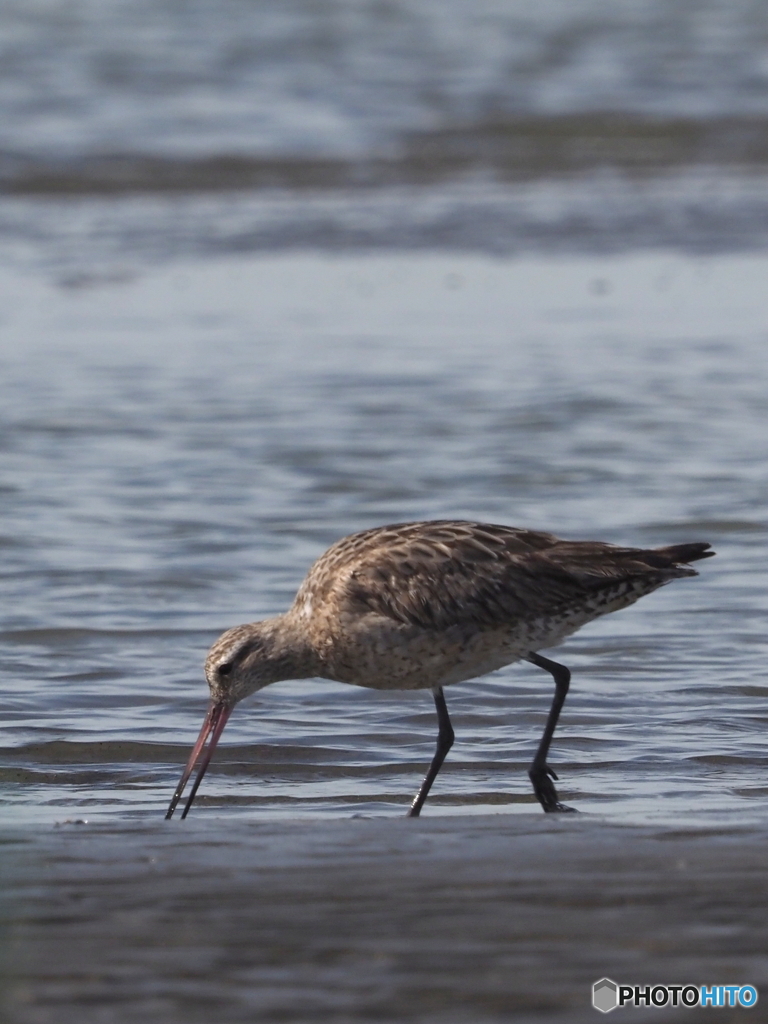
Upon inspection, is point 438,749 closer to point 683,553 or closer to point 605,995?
point 683,553

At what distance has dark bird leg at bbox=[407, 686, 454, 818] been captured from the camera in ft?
15.8

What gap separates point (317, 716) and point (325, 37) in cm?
1722

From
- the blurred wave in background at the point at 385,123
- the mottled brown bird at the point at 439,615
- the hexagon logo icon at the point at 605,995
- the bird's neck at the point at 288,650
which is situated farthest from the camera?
the blurred wave in background at the point at 385,123

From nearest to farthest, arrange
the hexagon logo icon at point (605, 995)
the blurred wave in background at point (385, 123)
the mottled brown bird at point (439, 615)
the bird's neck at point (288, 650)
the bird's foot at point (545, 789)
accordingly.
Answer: the hexagon logo icon at point (605, 995) < the bird's foot at point (545, 789) < the mottled brown bird at point (439, 615) < the bird's neck at point (288, 650) < the blurred wave in background at point (385, 123)

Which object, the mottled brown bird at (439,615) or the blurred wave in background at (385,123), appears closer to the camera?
the mottled brown bird at (439,615)

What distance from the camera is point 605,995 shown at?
3162 millimetres

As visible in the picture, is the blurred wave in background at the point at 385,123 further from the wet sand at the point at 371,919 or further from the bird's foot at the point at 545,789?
the wet sand at the point at 371,919

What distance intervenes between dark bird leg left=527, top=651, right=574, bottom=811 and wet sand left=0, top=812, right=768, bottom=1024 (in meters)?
0.31

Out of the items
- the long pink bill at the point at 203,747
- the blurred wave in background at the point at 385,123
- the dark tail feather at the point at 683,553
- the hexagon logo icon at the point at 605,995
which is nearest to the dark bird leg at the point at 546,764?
the dark tail feather at the point at 683,553

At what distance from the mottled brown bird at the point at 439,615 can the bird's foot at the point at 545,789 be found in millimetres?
179

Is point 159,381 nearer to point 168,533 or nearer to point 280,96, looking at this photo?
point 168,533

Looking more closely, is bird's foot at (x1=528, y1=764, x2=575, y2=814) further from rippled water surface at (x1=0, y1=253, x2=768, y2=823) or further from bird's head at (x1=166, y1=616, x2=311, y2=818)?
bird's head at (x1=166, y1=616, x2=311, y2=818)

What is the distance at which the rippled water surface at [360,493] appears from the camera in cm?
528

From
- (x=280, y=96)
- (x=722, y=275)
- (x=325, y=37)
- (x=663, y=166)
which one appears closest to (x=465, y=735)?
(x=722, y=275)
